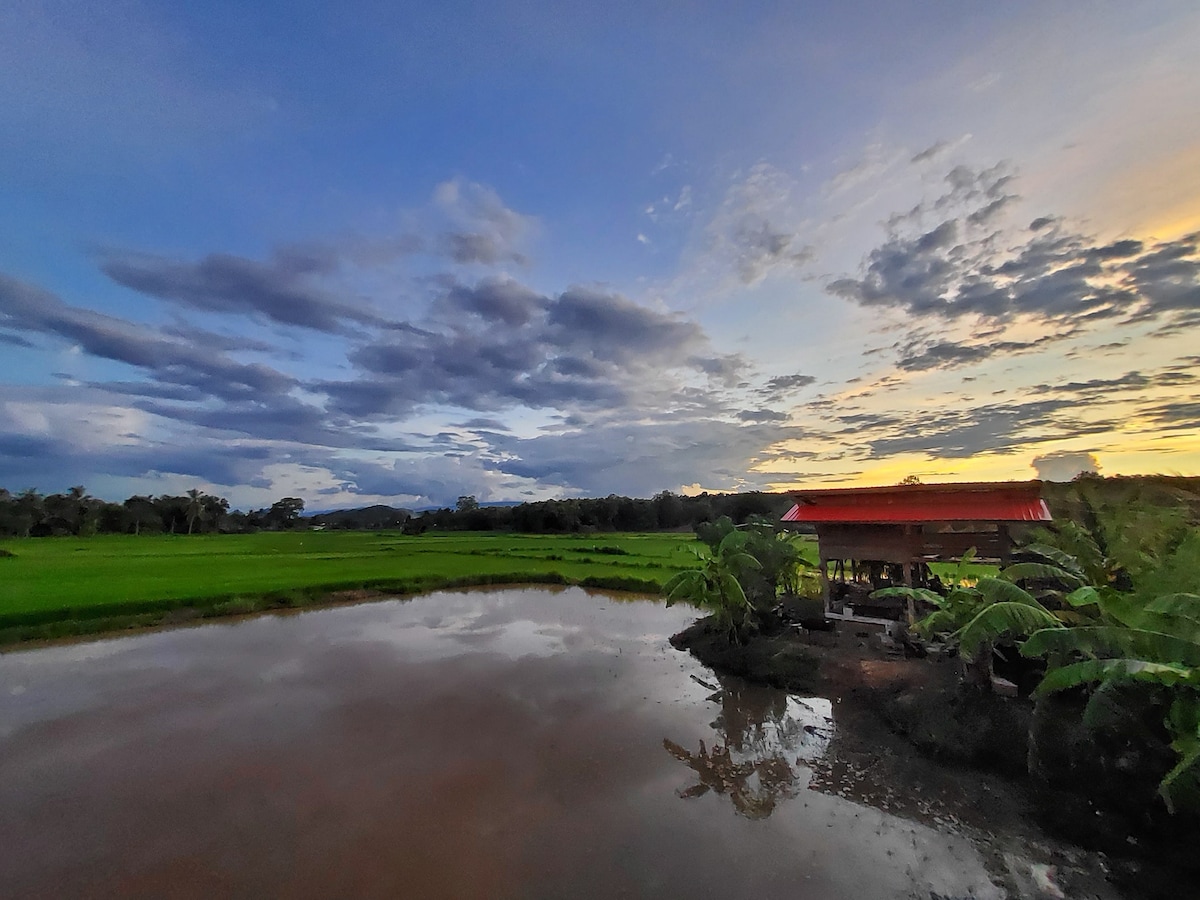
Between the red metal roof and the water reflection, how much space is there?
15.2 feet

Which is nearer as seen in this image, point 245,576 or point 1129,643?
point 1129,643

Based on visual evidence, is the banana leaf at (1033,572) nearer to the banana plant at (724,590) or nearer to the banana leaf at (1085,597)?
the banana leaf at (1085,597)

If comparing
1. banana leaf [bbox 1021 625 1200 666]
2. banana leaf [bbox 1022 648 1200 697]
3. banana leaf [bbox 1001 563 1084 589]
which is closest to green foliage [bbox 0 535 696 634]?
banana leaf [bbox 1001 563 1084 589]

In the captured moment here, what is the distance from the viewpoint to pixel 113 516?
2552 inches

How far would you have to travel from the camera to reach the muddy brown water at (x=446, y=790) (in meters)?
5.82

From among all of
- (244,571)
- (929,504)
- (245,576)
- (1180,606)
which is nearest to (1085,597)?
(1180,606)

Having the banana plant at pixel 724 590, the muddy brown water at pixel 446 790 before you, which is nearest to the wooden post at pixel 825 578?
the banana plant at pixel 724 590

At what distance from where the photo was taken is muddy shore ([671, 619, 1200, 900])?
5680mm

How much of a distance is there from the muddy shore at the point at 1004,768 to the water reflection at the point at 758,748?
616mm

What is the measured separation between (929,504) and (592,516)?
55982 millimetres

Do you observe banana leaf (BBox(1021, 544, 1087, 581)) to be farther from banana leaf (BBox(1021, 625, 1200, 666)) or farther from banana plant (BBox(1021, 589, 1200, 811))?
banana leaf (BBox(1021, 625, 1200, 666))

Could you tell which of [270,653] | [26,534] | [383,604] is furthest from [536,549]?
[26,534]

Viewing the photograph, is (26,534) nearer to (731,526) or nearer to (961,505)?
(731,526)

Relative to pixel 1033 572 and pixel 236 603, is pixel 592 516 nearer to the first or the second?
pixel 236 603
